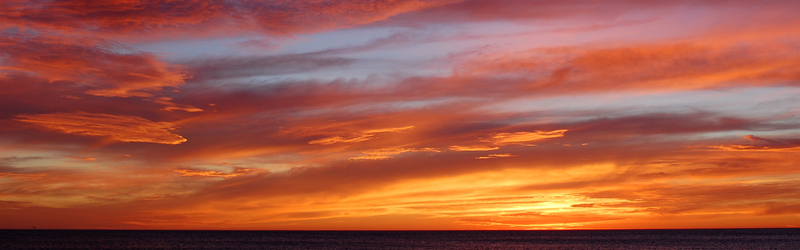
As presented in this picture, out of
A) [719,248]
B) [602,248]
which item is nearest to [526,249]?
[602,248]

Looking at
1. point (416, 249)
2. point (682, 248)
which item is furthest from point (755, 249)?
point (416, 249)

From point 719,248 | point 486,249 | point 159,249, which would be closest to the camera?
point 159,249

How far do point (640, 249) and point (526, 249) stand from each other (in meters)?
22.5

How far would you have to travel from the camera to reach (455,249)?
11350 centimetres

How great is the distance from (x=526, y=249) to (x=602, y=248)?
16.7 metres

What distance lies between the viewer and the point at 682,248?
116 meters

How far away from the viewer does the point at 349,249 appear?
11406 centimetres

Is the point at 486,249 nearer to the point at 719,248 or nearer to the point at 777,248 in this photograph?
the point at 719,248

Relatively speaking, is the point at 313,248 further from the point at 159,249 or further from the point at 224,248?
the point at 159,249

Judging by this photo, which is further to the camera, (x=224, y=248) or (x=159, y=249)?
(x=224, y=248)

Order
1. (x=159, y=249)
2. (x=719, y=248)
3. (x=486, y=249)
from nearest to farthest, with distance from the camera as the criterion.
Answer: (x=159, y=249)
(x=486, y=249)
(x=719, y=248)

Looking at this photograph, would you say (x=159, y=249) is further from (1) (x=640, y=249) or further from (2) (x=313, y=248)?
(1) (x=640, y=249)

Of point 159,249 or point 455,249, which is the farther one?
point 455,249

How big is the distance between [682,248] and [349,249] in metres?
68.1
